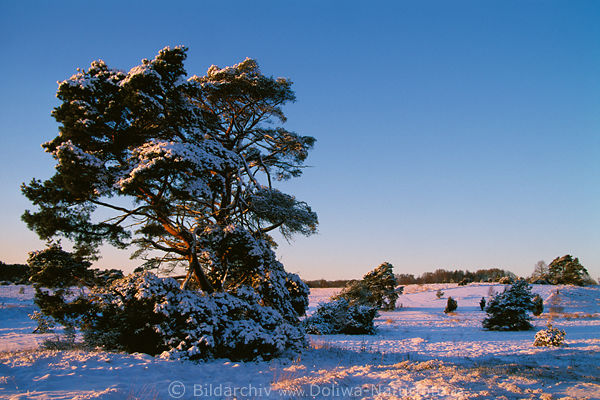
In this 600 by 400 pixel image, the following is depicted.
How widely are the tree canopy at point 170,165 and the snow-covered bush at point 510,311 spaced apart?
15521mm

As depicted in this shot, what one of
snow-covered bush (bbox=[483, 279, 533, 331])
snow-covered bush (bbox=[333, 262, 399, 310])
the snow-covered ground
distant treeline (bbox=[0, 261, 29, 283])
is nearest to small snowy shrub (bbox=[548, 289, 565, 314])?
snow-covered bush (bbox=[483, 279, 533, 331])

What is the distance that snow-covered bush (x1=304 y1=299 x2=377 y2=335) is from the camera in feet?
61.4

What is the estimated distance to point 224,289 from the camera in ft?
33.6

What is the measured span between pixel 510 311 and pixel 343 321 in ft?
33.7

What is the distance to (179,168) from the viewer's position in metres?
8.12

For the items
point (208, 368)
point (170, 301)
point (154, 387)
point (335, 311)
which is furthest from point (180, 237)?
point (335, 311)

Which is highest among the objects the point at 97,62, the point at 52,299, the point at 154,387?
the point at 97,62

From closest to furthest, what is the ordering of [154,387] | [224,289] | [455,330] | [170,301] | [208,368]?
1. [154,387]
2. [208,368]
3. [170,301]
4. [224,289]
5. [455,330]

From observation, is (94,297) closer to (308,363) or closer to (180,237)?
(180,237)

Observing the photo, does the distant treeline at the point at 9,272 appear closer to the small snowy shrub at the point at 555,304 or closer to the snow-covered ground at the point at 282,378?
the snow-covered ground at the point at 282,378

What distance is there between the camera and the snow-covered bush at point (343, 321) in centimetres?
1870

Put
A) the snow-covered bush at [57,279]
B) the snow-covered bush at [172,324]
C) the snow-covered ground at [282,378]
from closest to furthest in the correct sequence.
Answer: the snow-covered ground at [282,378], the snow-covered bush at [172,324], the snow-covered bush at [57,279]

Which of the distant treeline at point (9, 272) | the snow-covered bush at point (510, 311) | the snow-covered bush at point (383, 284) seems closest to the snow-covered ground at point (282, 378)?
the snow-covered bush at point (510, 311)

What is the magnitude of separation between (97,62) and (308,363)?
10393 mm
